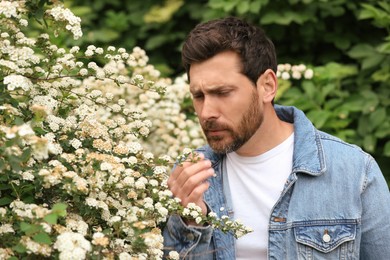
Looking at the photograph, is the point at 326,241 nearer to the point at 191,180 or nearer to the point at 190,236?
the point at 190,236

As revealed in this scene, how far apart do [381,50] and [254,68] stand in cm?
120

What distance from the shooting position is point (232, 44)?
262cm

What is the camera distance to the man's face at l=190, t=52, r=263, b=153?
2512mm

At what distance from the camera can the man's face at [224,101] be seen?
2.51m

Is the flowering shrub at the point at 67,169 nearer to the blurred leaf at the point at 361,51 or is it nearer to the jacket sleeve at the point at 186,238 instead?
the jacket sleeve at the point at 186,238

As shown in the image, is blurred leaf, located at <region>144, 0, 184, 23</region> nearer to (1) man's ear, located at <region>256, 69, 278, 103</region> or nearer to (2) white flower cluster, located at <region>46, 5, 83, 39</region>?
(1) man's ear, located at <region>256, 69, 278, 103</region>

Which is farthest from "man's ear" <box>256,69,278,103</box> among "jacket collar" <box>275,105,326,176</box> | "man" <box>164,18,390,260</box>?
"jacket collar" <box>275,105,326,176</box>

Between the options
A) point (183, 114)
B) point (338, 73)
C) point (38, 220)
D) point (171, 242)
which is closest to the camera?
point (38, 220)

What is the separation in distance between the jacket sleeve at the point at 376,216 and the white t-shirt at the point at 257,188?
29 centimetres

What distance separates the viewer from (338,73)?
3.71 meters

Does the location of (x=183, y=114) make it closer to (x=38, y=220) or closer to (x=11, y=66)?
(x=11, y=66)

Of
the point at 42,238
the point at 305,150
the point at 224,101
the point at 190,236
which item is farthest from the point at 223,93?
the point at 42,238

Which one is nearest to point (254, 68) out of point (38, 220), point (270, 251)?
point (270, 251)

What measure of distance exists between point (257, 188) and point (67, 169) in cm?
84
